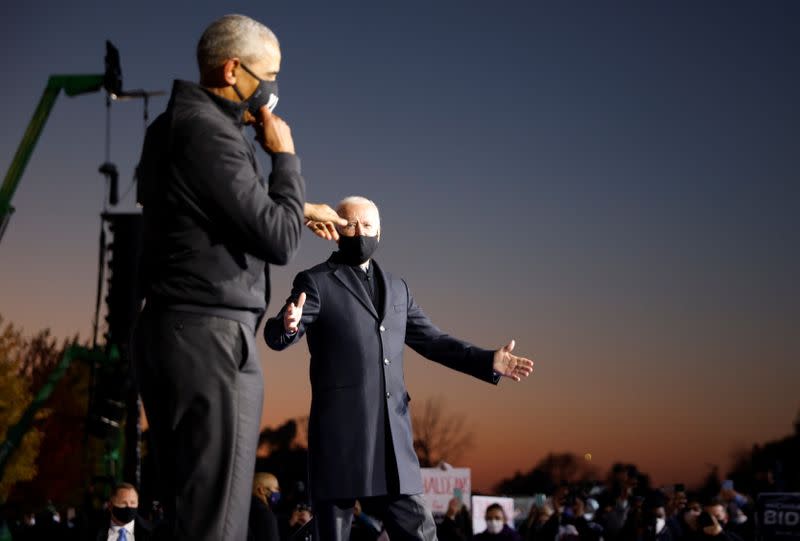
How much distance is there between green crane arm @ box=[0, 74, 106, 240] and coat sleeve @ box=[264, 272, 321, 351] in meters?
23.9

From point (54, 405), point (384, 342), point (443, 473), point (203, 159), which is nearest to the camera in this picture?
point (203, 159)

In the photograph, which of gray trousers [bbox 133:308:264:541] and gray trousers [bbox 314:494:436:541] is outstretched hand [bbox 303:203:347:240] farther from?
gray trousers [bbox 314:494:436:541]

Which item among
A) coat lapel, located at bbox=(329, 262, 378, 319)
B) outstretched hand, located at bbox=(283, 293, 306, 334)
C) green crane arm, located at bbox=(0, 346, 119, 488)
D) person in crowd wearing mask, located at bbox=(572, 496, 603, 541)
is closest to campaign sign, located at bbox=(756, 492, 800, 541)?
person in crowd wearing mask, located at bbox=(572, 496, 603, 541)

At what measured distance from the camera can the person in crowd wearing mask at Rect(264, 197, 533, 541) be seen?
5969 millimetres

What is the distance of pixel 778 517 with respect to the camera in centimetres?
1379

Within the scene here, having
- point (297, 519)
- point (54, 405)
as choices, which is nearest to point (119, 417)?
point (297, 519)

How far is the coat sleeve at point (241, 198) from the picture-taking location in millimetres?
3445

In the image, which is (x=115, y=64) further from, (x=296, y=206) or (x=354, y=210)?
(x=296, y=206)

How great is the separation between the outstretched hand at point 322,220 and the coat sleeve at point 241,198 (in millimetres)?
706

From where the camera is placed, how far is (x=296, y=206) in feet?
11.8

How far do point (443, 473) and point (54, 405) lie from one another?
156 feet

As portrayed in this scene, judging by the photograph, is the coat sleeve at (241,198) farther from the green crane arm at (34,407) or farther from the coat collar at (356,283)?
the green crane arm at (34,407)

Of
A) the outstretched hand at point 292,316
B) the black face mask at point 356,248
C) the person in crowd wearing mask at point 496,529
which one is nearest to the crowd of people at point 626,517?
the person in crowd wearing mask at point 496,529

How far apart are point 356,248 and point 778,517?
30.8ft
